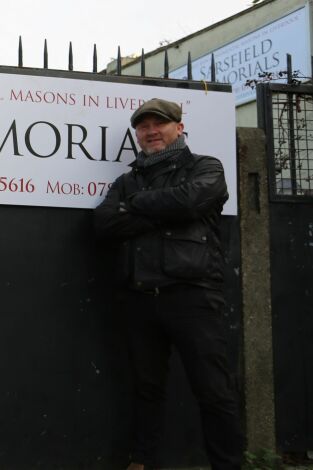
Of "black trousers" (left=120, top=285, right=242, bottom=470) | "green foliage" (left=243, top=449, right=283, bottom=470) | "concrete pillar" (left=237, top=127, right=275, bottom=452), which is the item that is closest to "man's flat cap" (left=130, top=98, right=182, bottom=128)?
"concrete pillar" (left=237, top=127, right=275, bottom=452)

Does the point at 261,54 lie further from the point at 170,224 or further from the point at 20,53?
the point at 170,224

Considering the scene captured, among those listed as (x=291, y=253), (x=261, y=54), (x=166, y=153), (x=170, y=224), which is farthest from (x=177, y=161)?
(x=261, y=54)

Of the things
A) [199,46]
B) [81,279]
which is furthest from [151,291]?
[199,46]

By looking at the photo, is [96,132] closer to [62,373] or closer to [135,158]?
[135,158]

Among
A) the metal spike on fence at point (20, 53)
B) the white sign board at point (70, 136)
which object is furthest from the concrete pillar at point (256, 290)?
the metal spike on fence at point (20, 53)

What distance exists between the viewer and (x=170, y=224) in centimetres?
310

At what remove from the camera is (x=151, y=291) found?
3070mm

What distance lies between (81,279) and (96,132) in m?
0.87

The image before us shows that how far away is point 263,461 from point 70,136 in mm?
2227

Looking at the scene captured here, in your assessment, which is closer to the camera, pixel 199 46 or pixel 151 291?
pixel 151 291

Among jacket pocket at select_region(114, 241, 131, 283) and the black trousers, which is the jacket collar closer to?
jacket pocket at select_region(114, 241, 131, 283)

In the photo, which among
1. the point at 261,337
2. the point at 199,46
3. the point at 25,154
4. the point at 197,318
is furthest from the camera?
the point at 199,46

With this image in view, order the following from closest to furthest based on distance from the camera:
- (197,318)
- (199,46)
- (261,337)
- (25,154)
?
1. (197,318)
2. (25,154)
3. (261,337)
4. (199,46)

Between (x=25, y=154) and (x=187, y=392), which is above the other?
(x=25, y=154)
